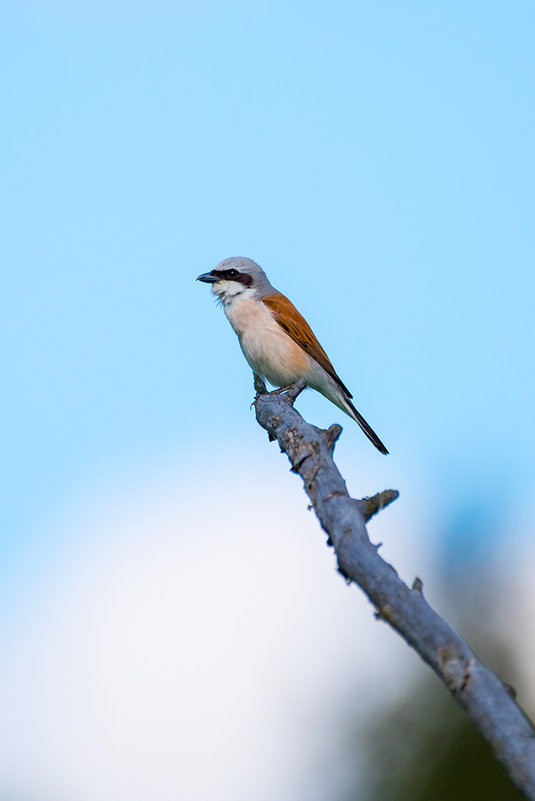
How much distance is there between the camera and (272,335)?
Result: 8.92 metres

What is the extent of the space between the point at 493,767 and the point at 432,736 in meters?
1.37

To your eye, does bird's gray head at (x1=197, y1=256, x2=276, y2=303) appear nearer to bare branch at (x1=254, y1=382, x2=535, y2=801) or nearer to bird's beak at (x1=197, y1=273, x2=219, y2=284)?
bird's beak at (x1=197, y1=273, x2=219, y2=284)

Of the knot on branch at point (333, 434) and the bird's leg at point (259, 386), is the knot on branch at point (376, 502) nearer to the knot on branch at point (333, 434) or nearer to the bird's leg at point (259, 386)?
the knot on branch at point (333, 434)

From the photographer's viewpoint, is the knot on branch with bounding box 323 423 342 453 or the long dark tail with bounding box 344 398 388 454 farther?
the long dark tail with bounding box 344 398 388 454

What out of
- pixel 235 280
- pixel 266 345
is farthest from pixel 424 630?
pixel 235 280

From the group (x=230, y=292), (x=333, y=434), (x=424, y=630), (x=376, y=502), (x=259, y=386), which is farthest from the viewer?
(x=230, y=292)

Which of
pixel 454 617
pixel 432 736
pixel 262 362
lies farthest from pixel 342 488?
pixel 454 617

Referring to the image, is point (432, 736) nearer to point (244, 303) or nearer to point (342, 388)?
point (342, 388)

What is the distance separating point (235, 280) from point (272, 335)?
37.3 inches

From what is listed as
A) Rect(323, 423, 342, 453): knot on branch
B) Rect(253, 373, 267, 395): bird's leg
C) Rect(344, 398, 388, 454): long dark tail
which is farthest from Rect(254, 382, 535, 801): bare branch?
Rect(344, 398, 388, 454): long dark tail

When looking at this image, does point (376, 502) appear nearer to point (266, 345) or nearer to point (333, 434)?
point (333, 434)

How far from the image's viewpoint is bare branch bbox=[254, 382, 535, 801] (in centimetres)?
184

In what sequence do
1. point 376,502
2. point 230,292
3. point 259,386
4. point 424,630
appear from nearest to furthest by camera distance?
point 424,630, point 376,502, point 259,386, point 230,292

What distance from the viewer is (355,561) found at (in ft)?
8.20
